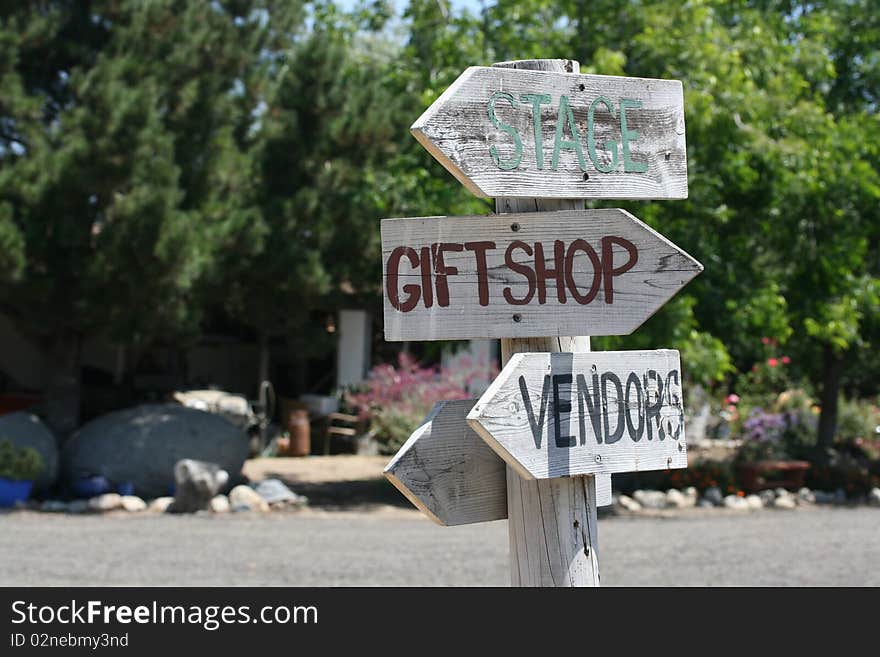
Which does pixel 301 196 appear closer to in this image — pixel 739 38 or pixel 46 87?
pixel 46 87

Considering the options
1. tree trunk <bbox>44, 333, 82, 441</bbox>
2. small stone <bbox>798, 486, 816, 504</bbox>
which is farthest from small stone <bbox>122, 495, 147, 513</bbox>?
small stone <bbox>798, 486, 816, 504</bbox>

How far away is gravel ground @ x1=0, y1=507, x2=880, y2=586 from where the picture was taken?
24.5 feet

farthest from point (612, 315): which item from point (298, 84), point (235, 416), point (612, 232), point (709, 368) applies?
point (235, 416)

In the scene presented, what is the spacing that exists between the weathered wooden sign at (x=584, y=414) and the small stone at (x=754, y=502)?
33.6 feet

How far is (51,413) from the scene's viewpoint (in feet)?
43.9

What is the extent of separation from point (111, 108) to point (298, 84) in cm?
282

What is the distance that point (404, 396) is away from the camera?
12.9 m

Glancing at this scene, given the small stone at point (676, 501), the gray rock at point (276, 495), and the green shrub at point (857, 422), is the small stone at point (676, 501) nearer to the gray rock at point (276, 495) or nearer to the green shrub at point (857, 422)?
the gray rock at point (276, 495)

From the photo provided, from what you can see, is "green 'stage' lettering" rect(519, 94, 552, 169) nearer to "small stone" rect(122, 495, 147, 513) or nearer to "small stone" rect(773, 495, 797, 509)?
"small stone" rect(122, 495, 147, 513)

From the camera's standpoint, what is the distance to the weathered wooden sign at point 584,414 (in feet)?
7.72

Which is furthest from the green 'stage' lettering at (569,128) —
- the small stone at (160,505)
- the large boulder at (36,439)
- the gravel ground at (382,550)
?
the large boulder at (36,439)

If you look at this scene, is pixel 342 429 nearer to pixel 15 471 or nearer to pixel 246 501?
pixel 246 501

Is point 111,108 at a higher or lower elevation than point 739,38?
lower

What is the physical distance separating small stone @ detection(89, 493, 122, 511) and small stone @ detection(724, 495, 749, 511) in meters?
7.06
